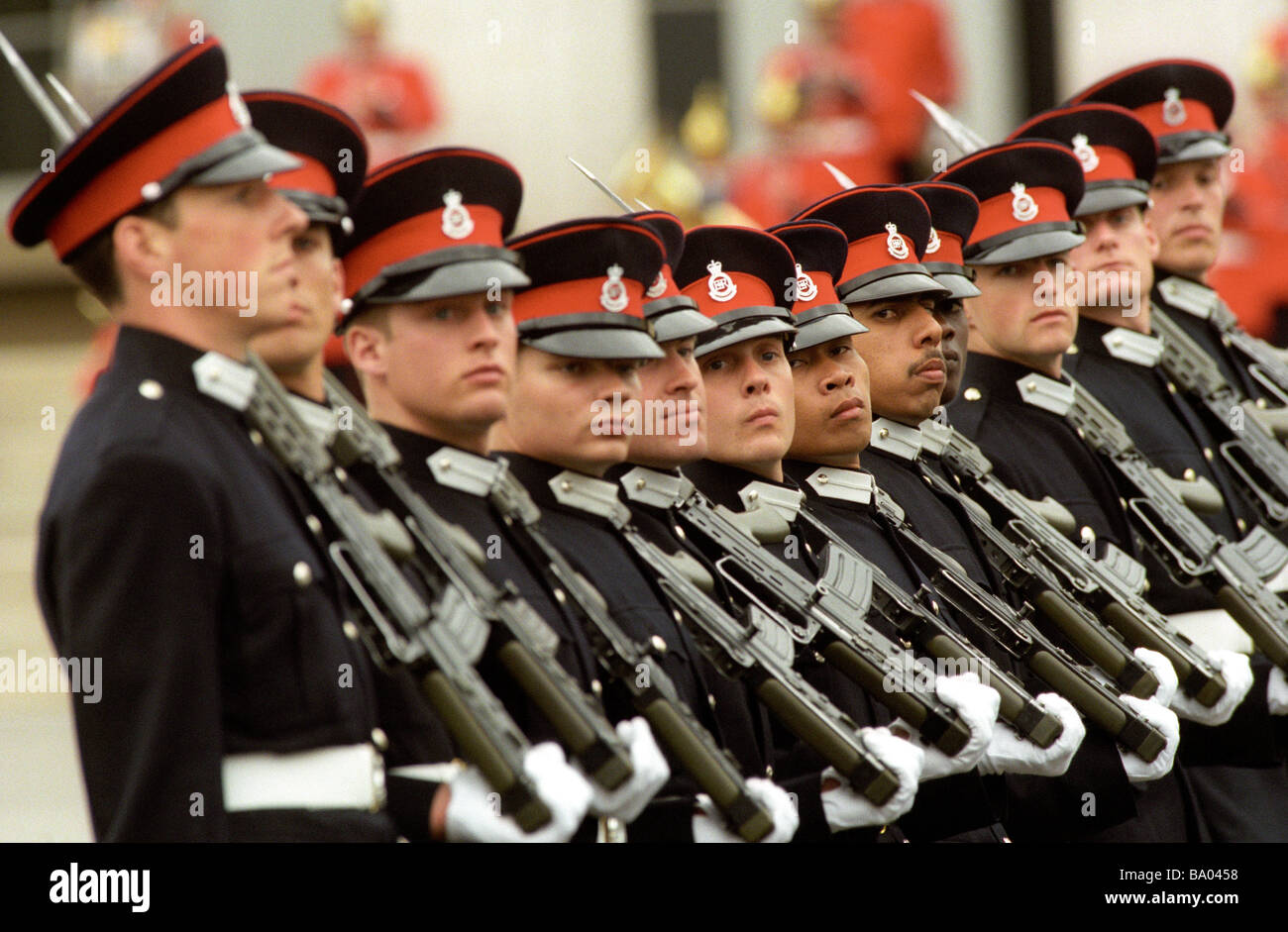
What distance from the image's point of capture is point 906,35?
14.8 metres

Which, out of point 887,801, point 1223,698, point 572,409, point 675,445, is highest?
point 572,409

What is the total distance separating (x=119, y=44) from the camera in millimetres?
14086

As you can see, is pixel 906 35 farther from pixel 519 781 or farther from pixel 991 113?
pixel 519 781

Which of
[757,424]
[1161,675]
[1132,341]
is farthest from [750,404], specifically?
[1132,341]

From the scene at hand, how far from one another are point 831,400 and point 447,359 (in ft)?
5.29

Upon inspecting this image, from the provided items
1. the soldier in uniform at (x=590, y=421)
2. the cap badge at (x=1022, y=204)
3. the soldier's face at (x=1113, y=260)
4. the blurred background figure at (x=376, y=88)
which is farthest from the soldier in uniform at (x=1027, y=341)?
the blurred background figure at (x=376, y=88)

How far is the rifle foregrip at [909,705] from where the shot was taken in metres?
5.08

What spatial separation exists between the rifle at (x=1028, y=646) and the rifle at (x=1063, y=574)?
255 mm

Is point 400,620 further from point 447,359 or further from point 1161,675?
point 1161,675

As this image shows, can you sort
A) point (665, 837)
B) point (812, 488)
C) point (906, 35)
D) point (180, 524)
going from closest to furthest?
point (180, 524) → point (665, 837) → point (812, 488) → point (906, 35)

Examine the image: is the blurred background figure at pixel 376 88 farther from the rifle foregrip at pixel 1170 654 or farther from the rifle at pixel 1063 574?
the rifle foregrip at pixel 1170 654
